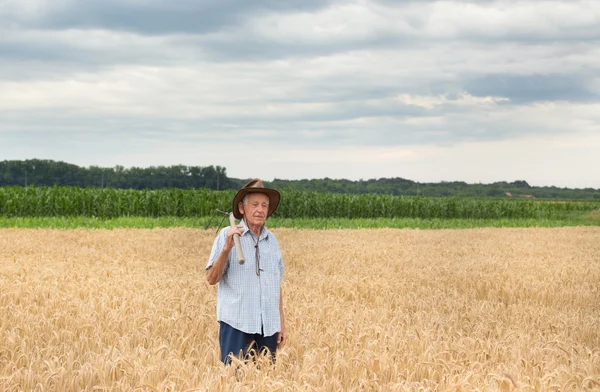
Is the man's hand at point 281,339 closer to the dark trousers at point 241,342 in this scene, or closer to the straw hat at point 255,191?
the dark trousers at point 241,342

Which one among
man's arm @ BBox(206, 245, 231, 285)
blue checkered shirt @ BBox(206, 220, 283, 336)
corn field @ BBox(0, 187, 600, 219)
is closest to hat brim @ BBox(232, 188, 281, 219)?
blue checkered shirt @ BBox(206, 220, 283, 336)

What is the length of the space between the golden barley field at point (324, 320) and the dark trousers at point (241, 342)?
0.17 metres

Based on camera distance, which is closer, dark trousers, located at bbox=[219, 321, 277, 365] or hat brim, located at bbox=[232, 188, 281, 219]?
hat brim, located at bbox=[232, 188, 281, 219]

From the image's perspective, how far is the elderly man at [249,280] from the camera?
16.5 ft

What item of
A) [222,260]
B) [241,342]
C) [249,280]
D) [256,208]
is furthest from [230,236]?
[241,342]

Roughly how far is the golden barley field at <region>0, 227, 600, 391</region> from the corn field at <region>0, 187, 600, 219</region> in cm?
2035

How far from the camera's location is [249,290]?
5.08 metres

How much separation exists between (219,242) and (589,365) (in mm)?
3387

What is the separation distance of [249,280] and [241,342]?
0.51m

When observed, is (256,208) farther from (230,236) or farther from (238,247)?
(238,247)

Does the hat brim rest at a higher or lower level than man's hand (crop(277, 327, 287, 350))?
higher

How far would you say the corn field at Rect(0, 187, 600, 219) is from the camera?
125ft

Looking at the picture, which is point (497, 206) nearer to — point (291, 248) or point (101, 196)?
point (101, 196)

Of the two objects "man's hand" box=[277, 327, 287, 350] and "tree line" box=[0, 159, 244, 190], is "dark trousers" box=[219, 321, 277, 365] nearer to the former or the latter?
"man's hand" box=[277, 327, 287, 350]
